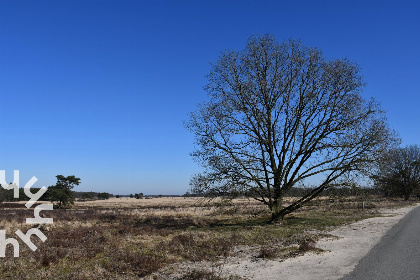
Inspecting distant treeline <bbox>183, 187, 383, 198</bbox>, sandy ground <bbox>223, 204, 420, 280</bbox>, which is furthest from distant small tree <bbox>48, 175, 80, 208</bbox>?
sandy ground <bbox>223, 204, 420, 280</bbox>

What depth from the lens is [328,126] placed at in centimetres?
2161

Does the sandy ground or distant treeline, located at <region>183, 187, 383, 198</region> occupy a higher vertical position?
distant treeline, located at <region>183, 187, 383, 198</region>

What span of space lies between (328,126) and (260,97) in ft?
16.3

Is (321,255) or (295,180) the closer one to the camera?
(321,255)

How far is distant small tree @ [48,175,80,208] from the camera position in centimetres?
5588

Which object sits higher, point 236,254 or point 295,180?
point 295,180

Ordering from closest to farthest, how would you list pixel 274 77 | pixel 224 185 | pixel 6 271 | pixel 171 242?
pixel 6 271 < pixel 171 242 < pixel 224 185 < pixel 274 77

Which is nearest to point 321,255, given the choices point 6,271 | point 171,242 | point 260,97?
point 171,242

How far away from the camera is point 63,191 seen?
5681cm

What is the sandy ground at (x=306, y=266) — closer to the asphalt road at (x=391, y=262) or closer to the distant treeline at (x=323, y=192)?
the asphalt road at (x=391, y=262)

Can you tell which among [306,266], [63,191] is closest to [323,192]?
[306,266]

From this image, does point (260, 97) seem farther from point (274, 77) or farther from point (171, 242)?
point (171, 242)

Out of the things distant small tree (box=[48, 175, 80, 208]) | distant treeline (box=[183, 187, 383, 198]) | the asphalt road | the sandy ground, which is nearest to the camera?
the asphalt road

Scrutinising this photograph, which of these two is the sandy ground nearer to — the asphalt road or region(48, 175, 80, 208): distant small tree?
the asphalt road
